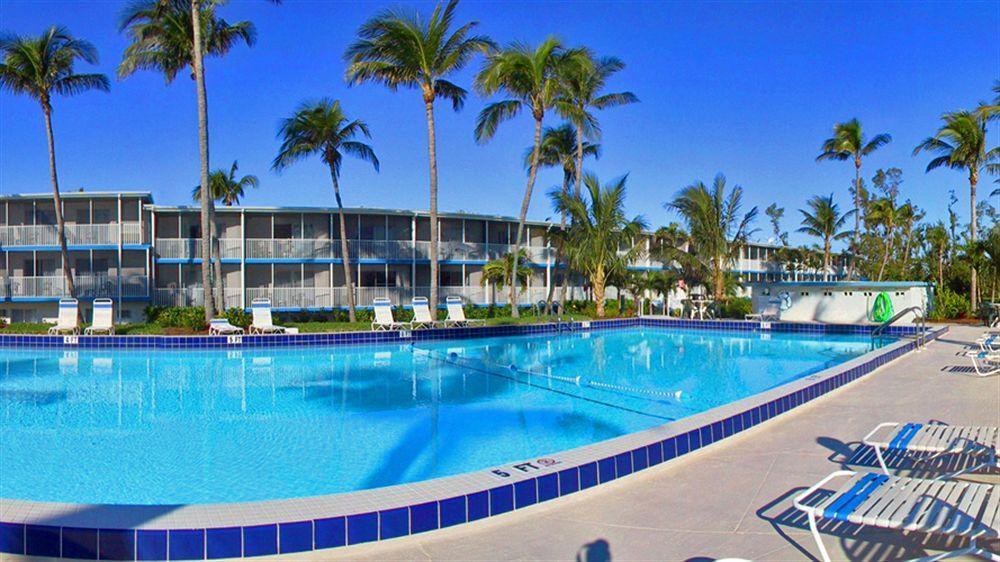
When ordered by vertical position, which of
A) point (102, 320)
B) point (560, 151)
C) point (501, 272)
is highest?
point (560, 151)

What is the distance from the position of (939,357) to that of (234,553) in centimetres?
1249

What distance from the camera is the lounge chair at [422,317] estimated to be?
18619 millimetres

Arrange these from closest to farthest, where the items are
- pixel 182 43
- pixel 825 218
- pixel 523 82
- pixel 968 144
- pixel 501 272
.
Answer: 1. pixel 182 43
2. pixel 523 82
3. pixel 968 144
4. pixel 501 272
5. pixel 825 218

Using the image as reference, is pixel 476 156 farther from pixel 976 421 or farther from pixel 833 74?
pixel 976 421

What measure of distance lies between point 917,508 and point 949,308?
75.7 feet

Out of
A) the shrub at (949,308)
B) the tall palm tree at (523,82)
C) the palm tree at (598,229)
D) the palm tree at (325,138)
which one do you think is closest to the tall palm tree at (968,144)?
the shrub at (949,308)

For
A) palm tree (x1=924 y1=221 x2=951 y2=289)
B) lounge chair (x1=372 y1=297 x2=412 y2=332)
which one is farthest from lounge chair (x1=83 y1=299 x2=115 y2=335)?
palm tree (x1=924 y1=221 x2=951 y2=289)

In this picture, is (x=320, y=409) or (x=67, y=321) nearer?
(x=320, y=409)

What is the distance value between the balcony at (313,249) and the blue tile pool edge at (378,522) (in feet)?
68.3

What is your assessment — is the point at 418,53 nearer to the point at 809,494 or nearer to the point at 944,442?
the point at 944,442

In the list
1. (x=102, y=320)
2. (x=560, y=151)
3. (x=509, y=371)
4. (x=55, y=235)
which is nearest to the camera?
(x=509, y=371)

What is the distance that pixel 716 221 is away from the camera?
23609mm

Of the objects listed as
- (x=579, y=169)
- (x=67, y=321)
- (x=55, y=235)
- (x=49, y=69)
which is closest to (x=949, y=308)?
(x=579, y=169)

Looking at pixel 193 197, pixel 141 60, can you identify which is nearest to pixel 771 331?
pixel 141 60
